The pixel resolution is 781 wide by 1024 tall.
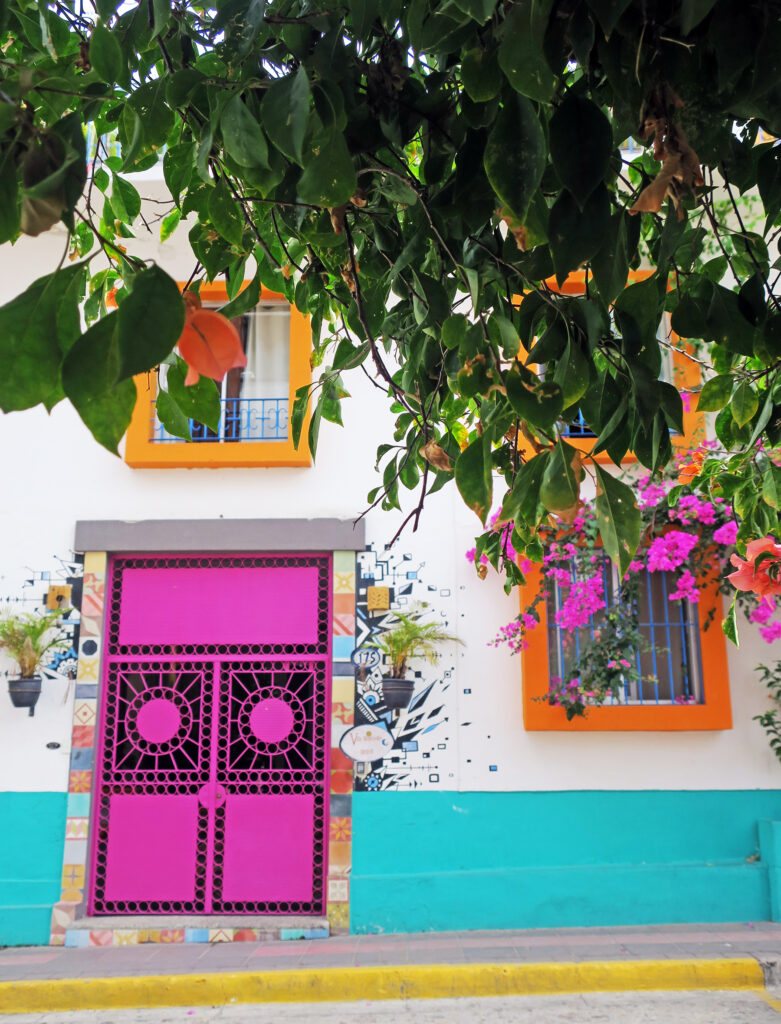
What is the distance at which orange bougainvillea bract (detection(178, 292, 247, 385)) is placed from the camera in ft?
2.86

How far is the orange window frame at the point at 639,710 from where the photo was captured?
607 centimetres

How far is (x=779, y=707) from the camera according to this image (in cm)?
617

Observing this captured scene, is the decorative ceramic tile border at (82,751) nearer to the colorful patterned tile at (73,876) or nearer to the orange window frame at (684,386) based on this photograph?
the colorful patterned tile at (73,876)

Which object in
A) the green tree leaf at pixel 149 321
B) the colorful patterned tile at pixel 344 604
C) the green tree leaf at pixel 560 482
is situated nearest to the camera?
the green tree leaf at pixel 149 321

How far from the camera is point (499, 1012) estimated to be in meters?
4.88

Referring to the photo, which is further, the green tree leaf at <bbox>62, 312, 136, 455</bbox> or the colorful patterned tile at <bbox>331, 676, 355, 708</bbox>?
the colorful patterned tile at <bbox>331, 676, 355, 708</bbox>

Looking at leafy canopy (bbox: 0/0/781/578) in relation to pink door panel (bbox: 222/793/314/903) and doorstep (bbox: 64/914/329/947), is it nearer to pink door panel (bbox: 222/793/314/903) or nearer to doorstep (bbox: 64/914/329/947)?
pink door panel (bbox: 222/793/314/903)

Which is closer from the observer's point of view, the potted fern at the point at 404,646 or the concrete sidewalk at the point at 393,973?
the concrete sidewalk at the point at 393,973

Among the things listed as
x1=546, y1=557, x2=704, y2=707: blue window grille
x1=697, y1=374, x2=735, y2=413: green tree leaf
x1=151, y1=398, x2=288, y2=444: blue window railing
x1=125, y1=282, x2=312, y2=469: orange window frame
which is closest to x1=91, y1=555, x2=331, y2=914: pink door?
x1=125, y1=282, x2=312, y2=469: orange window frame

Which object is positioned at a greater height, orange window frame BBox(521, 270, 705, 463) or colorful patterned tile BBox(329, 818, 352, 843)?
orange window frame BBox(521, 270, 705, 463)

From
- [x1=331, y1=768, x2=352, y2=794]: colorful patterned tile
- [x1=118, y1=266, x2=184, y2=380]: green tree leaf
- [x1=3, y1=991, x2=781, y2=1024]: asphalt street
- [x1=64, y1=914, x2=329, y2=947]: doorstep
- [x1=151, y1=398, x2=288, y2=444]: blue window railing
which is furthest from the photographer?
[x1=151, y1=398, x2=288, y2=444]: blue window railing

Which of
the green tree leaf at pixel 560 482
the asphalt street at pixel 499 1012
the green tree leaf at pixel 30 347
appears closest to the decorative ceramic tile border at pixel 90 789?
the asphalt street at pixel 499 1012

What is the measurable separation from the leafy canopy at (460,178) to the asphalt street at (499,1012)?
408 cm

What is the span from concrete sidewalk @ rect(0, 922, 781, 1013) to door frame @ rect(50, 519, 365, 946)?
37 centimetres
